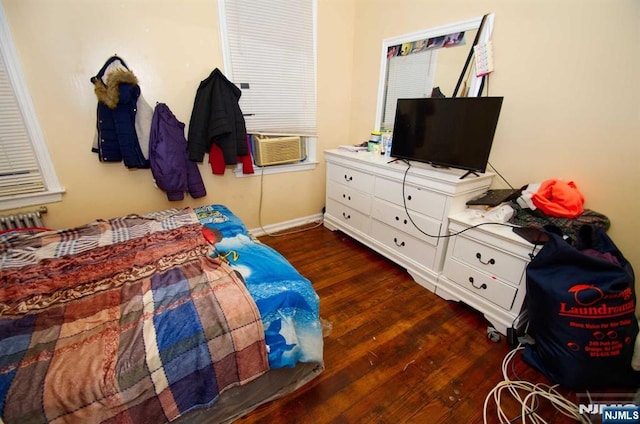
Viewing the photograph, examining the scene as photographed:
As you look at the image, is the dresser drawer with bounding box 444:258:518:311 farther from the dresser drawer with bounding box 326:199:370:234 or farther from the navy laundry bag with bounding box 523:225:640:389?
the dresser drawer with bounding box 326:199:370:234

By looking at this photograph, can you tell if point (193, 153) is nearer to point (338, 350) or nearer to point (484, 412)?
point (338, 350)

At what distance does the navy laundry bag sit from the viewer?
1242 mm

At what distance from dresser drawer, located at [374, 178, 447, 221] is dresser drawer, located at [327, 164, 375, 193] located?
0.11m

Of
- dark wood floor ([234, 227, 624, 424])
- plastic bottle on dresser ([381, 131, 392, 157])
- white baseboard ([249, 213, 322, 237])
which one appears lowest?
dark wood floor ([234, 227, 624, 424])

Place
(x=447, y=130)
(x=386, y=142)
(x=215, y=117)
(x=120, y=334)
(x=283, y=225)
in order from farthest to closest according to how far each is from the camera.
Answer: (x=283, y=225), (x=386, y=142), (x=215, y=117), (x=447, y=130), (x=120, y=334)

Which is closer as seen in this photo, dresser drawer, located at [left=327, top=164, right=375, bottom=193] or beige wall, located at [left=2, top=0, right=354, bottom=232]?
beige wall, located at [left=2, top=0, right=354, bottom=232]

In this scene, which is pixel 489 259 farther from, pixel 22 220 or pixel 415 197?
pixel 22 220

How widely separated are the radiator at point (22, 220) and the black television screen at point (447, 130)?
277 centimetres

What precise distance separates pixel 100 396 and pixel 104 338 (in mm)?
201

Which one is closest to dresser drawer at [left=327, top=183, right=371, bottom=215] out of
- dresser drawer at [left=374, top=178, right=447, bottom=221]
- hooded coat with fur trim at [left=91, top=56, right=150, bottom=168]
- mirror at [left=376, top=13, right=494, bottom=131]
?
dresser drawer at [left=374, top=178, right=447, bottom=221]

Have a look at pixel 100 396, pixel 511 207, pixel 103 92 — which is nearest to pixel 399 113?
pixel 511 207

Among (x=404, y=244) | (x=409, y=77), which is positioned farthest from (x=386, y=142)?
(x=404, y=244)

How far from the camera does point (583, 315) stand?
1261 mm

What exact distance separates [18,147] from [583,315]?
11.4 feet
